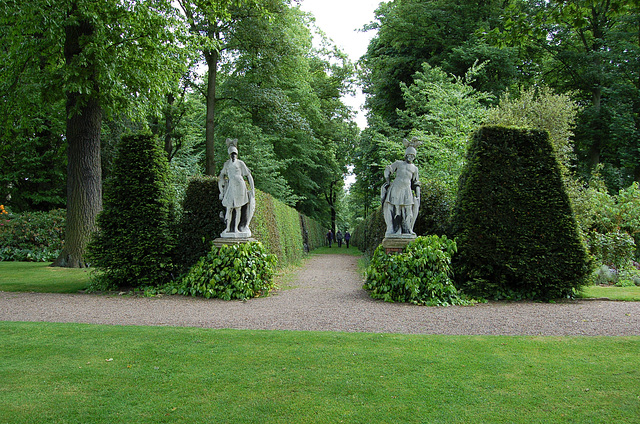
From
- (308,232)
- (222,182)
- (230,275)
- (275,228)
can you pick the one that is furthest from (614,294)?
(308,232)

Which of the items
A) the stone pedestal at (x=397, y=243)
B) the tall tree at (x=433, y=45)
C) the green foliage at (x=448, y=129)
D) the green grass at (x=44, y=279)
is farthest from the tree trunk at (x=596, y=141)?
the green grass at (x=44, y=279)

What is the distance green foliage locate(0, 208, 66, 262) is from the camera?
49.2 feet

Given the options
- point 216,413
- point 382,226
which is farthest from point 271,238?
point 216,413

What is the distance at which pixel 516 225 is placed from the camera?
7715 millimetres

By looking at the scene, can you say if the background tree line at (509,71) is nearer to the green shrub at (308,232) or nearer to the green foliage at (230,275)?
the green shrub at (308,232)

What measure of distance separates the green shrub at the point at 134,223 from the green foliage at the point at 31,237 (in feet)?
27.2

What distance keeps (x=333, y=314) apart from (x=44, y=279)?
7380 millimetres

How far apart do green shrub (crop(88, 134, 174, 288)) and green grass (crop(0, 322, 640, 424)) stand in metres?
3.95

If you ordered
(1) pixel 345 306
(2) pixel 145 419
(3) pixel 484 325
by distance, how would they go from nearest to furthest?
(2) pixel 145 419, (3) pixel 484 325, (1) pixel 345 306

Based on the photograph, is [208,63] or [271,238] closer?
[271,238]

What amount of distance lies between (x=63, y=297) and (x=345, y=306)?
538cm

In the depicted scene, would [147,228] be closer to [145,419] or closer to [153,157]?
[153,157]

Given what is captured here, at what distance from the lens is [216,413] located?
277 centimetres

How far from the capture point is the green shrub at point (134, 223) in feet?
28.0
